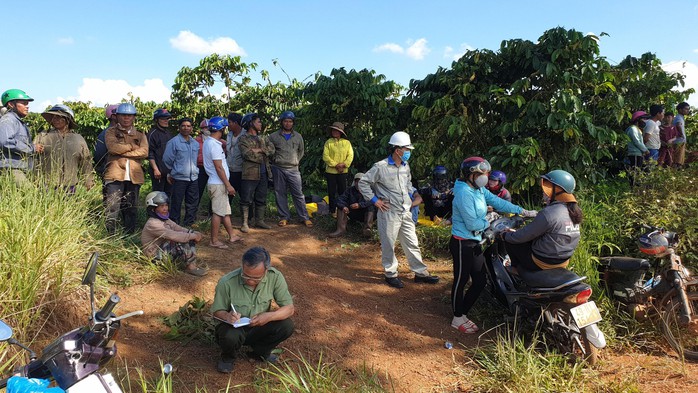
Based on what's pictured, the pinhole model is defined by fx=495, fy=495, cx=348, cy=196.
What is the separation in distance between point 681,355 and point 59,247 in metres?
5.25

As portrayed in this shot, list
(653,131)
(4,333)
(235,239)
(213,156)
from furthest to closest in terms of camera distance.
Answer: (653,131) → (235,239) → (213,156) → (4,333)

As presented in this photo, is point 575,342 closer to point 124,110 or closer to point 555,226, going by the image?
point 555,226

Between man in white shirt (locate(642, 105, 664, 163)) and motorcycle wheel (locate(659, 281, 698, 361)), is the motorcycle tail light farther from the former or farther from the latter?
man in white shirt (locate(642, 105, 664, 163))

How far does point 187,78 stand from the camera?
11.6 m

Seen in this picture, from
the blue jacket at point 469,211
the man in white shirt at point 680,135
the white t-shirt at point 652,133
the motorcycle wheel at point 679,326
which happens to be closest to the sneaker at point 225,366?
the blue jacket at point 469,211

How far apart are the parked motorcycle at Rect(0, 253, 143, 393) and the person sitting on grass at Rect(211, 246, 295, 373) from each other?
149 centimetres

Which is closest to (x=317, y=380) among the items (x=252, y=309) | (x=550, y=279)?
(x=252, y=309)

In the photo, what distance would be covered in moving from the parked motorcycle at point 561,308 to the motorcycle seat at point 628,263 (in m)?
0.68

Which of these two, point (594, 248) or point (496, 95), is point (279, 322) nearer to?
point (594, 248)

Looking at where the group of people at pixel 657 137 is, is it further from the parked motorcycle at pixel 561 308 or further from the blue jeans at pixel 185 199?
the blue jeans at pixel 185 199

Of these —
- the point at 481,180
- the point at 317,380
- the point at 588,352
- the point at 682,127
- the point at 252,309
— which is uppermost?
the point at 682,127

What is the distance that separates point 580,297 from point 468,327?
1.15 m

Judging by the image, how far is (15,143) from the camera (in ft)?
17.0

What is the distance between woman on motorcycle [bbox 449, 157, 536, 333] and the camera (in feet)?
15.6
